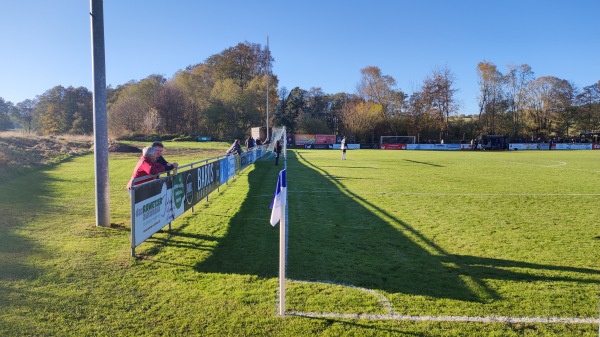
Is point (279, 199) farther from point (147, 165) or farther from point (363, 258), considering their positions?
point (147, 165)

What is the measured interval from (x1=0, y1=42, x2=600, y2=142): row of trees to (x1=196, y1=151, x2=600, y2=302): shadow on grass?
5765 cm

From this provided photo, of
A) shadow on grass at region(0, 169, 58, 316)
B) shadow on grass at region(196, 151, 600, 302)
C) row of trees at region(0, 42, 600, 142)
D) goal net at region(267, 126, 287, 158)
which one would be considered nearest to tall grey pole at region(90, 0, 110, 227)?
shadow on grass at region(0, 169, 58, 316)

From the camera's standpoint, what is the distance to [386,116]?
7112cm

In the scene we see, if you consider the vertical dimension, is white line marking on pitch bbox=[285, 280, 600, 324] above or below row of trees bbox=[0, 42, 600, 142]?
below

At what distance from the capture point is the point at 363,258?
553cm

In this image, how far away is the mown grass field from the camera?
3543 millimetres

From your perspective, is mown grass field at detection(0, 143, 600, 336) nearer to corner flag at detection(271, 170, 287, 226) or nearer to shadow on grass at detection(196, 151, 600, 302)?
shadow on grass at detection(196, 151, 600, 302)

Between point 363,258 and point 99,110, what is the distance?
5.71 m

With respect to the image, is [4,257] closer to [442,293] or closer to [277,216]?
[277,216]

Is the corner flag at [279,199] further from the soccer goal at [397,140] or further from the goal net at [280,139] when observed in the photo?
the soccer goal at [397,140]

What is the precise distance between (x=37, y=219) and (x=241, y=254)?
194 inches

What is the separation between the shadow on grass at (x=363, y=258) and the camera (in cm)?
459

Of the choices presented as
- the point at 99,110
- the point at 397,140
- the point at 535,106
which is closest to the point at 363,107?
the point at 397,140

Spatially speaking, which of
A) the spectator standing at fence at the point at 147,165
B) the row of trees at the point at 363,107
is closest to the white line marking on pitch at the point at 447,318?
the spectator standing at fence at the point at 147,165
